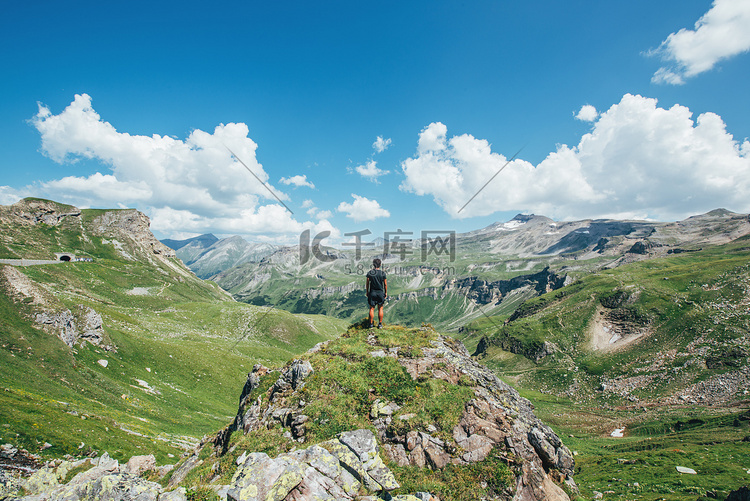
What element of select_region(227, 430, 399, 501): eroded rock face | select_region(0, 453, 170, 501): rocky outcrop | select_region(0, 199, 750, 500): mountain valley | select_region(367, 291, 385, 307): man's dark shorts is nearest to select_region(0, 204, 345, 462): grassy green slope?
select_region(0, 199, 750, 500): mountain valley

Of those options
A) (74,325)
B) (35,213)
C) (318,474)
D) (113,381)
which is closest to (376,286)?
(318,474)

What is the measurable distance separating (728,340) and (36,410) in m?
149

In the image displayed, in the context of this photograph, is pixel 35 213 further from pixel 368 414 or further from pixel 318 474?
pixel 318 474

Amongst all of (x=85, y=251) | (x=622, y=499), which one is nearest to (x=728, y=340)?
(x=622, y=499)

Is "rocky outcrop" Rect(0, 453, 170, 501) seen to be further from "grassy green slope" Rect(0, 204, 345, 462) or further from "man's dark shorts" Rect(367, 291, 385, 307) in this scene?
"man's dark shorts" Rect(367, 291, 385, 307)

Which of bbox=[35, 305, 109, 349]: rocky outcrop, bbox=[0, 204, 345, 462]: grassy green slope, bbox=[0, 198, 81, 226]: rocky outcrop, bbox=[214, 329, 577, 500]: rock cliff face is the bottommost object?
bbox=[0, 204, 345, 462]: grassy green slope

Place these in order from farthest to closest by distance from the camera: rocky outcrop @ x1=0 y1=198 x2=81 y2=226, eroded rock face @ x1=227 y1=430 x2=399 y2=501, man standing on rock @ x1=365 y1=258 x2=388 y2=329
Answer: rocky outcrop @ x1=0 y1=198 x2=81 y2=226 < man standing on rock @ x1=365 y1=258 x2=388 y2=329 < eroded rock face @ x1=227 y1=430 x2=399 y2=501

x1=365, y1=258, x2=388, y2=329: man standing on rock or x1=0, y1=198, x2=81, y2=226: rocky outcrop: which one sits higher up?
x1=0, y1=198, x2=81, y2=226: rocky outcrop

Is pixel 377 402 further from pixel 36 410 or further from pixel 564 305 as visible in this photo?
pixel 564 305

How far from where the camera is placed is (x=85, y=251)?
182250mm

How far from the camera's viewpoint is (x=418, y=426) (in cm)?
1438

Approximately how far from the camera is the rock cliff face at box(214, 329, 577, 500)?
12672 millimetres

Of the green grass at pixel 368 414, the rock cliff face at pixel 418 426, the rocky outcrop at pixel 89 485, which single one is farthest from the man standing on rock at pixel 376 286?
the rocky outcrop at pixel 89 485

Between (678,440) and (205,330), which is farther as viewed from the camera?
(205,330)
